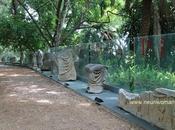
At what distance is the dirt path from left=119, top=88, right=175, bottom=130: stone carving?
0.45 metres

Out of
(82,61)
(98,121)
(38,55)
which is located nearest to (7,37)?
(38,55)

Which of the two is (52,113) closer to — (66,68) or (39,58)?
(66,68)

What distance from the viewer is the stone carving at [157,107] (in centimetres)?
784

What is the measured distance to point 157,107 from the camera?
27.6 feet

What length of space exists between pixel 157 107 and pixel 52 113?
3411 mm

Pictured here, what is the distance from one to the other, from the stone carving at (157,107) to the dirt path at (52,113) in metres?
0.45

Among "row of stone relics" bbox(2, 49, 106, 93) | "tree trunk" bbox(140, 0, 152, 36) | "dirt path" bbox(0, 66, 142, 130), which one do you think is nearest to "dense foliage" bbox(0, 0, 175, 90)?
"tree trunk" bbox(140, 0, 152, 36)

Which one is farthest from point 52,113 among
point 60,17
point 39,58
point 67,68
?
point 39,58

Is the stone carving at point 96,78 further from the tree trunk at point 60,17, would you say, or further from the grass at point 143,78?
the tree trunk at point 60,17

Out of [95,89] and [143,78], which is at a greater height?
[143,78]

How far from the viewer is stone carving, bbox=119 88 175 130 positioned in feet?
25.7

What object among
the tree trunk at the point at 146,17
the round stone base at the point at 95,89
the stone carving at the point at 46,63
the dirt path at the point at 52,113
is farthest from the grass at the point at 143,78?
the stone carving at the point at 46,63

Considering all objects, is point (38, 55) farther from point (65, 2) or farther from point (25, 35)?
point (65, 2)

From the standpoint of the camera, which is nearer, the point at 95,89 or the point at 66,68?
the point at 95,89
